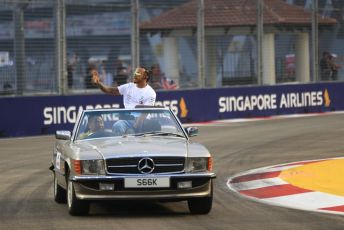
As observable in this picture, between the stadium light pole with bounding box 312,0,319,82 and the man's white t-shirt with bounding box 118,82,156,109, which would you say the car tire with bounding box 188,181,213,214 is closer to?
the man's white t-shirt with bounding box 118,82,156,109

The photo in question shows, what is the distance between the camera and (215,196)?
12.6 meters

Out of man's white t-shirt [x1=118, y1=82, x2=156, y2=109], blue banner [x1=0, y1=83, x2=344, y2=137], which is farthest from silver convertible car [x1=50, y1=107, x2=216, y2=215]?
blue banner [x1=0, y1=83, x2=344, y2=137]

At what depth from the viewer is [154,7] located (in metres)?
28.0

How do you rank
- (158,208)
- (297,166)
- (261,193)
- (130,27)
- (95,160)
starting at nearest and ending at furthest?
(95,160)
(158,208)
(261,193)
(297,166)
(130,27)

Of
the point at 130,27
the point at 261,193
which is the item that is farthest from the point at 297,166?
the point at 130,27

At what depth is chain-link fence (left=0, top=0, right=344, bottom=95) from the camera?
24.4 metres

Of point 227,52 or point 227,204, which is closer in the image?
point 227,204

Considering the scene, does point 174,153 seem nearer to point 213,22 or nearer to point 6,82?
point 6,82

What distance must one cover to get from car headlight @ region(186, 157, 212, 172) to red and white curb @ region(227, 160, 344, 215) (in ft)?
4.47

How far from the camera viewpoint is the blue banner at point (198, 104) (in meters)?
24.0

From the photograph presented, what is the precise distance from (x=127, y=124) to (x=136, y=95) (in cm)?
189

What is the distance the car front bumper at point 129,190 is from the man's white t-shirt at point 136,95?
316cm

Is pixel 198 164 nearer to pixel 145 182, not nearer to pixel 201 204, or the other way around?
pixel 201 204

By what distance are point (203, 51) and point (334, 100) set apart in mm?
5871
